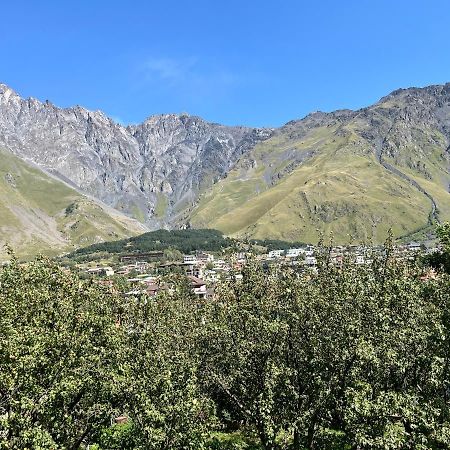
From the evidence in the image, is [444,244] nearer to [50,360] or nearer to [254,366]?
[254,366]

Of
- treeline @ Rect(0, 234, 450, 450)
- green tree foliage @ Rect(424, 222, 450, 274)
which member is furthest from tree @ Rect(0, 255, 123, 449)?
green tree foliage @ Rect(424, 222, 450, 274)

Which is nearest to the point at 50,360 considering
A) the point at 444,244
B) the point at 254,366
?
the point at 254,366

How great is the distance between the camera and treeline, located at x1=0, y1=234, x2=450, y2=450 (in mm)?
26219

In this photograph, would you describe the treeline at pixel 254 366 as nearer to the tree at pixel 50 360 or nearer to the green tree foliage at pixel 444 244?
the tree at pixel 50 360

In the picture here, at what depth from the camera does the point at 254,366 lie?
3269cm

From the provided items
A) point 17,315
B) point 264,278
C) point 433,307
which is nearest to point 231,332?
point 264,278

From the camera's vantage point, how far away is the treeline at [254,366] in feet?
86.0

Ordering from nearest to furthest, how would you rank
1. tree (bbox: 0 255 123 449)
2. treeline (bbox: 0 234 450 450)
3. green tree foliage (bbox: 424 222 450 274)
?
tree (bbox: 0 255 123 449) < treeline (bbox: 0 234 450 450) < green tree foliage (bbox: 424 222 450 274)

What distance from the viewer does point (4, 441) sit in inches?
947

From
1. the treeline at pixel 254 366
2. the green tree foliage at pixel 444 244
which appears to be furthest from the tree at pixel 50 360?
the green tree foliage at pixel 444 244

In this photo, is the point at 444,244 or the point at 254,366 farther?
the point at 444,244

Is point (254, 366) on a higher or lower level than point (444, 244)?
lower

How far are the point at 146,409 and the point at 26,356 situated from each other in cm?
734

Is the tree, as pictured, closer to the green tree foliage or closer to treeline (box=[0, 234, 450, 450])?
treeline (box=[0, 234, 450, 450])
